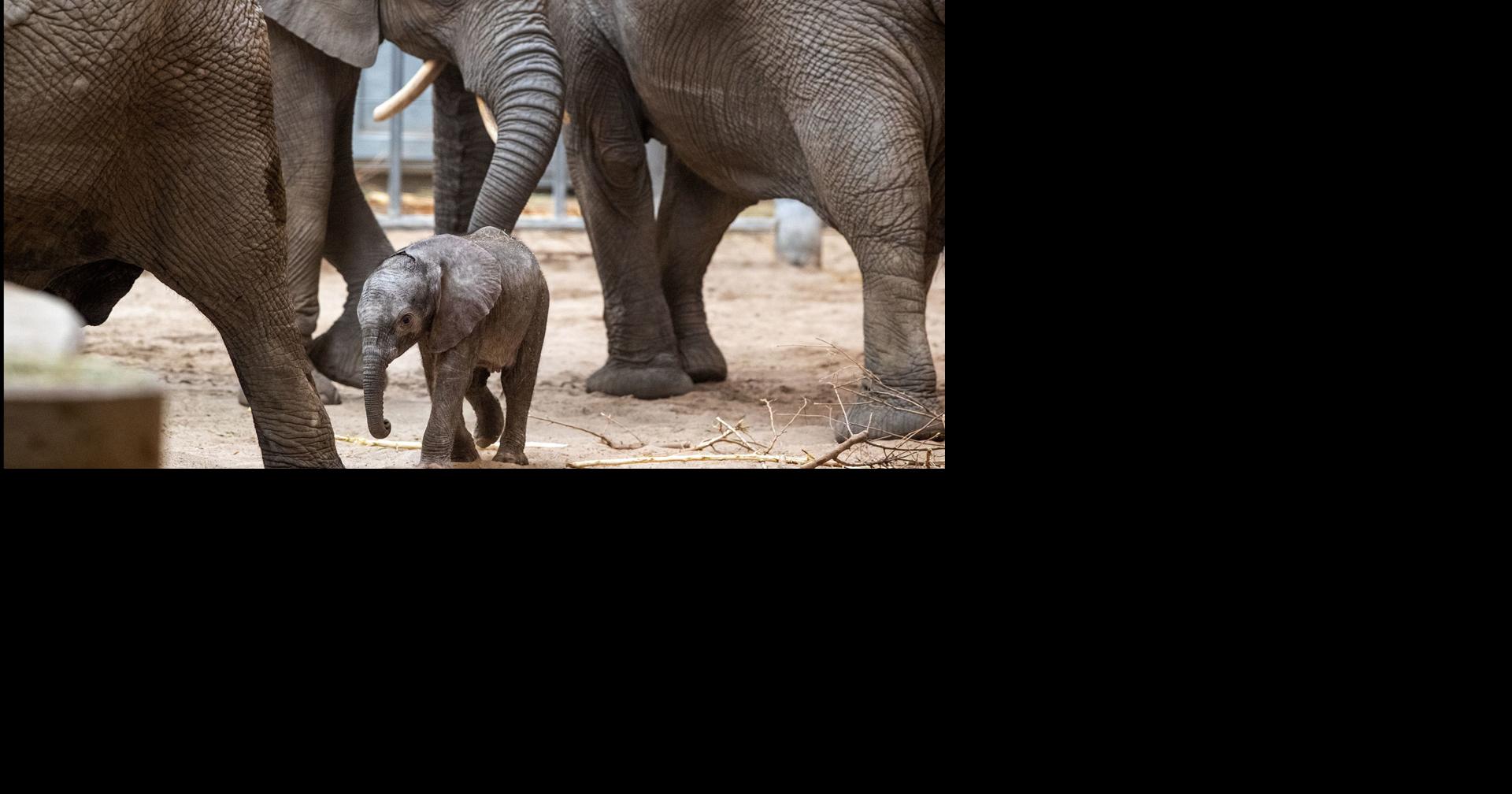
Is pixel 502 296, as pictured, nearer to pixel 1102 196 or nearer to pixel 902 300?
pixel 902 300

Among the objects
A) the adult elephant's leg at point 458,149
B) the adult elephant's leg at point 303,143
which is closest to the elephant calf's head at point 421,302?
the adult elephant's leg at point 303,143

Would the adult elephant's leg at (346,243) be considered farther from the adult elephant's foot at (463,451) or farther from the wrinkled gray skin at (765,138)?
the adult elephant's foot at (463,451)

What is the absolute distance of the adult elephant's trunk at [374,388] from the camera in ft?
11.0

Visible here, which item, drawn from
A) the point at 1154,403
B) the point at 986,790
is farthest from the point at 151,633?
the point at 1154,403

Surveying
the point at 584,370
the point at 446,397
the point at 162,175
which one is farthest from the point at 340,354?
the point at 162,175

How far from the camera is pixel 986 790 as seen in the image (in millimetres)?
2629

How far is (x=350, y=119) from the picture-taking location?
511 centimetres

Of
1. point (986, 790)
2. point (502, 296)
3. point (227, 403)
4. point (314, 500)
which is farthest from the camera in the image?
point (227, 403)

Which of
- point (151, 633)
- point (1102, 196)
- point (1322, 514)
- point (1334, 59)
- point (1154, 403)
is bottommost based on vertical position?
point (151, 633)

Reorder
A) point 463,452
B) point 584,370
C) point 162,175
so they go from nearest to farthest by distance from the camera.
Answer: point 162,175 → point 463,452 → point 584,370

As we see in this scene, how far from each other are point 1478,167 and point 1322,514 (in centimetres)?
54

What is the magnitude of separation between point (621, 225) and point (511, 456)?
5.83ft

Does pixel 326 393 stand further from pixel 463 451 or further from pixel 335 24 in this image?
pixel 463 451

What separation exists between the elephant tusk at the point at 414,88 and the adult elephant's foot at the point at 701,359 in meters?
1.24
